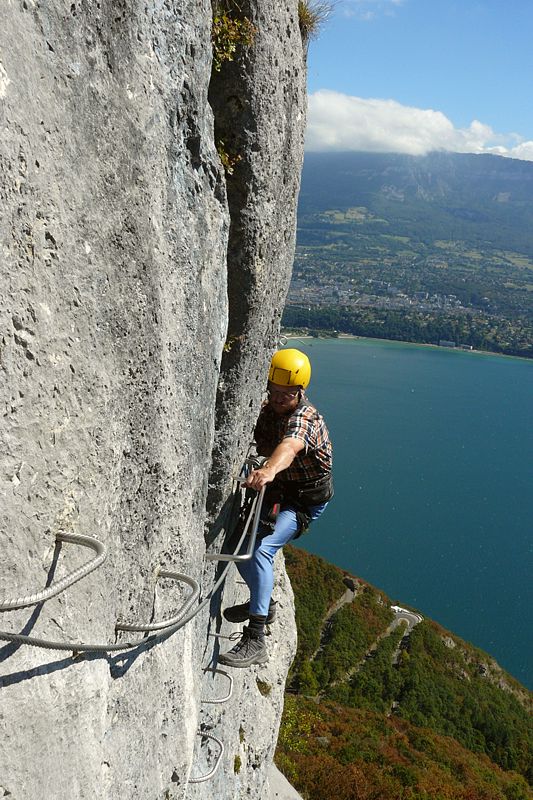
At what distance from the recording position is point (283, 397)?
17.1 ft

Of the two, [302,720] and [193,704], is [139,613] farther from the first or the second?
[302,720]

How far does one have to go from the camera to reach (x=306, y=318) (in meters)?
132

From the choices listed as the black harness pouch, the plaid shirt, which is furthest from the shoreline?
the black harness pouch

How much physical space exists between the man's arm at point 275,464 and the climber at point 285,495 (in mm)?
134

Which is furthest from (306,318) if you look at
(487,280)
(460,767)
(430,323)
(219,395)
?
(219,395)

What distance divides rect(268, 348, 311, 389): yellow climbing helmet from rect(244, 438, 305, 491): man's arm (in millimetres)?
558

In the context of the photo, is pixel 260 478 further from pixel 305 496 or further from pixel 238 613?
pixel 238 613

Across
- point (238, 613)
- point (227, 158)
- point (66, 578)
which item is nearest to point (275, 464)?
point (238, 613)

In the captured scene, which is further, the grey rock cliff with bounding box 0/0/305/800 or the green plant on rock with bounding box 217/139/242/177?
the green plant on rock with bounding box 217/139/242/177

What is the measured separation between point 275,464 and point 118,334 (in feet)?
6.21

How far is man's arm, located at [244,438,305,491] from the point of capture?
14.1 feet

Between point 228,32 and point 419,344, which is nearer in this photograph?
point 228,32

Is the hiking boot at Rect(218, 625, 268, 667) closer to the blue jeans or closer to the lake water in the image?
the blue jeans

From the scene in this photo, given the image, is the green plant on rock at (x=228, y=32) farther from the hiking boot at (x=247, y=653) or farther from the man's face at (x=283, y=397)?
the hiking boot at (x=247, y=653)
